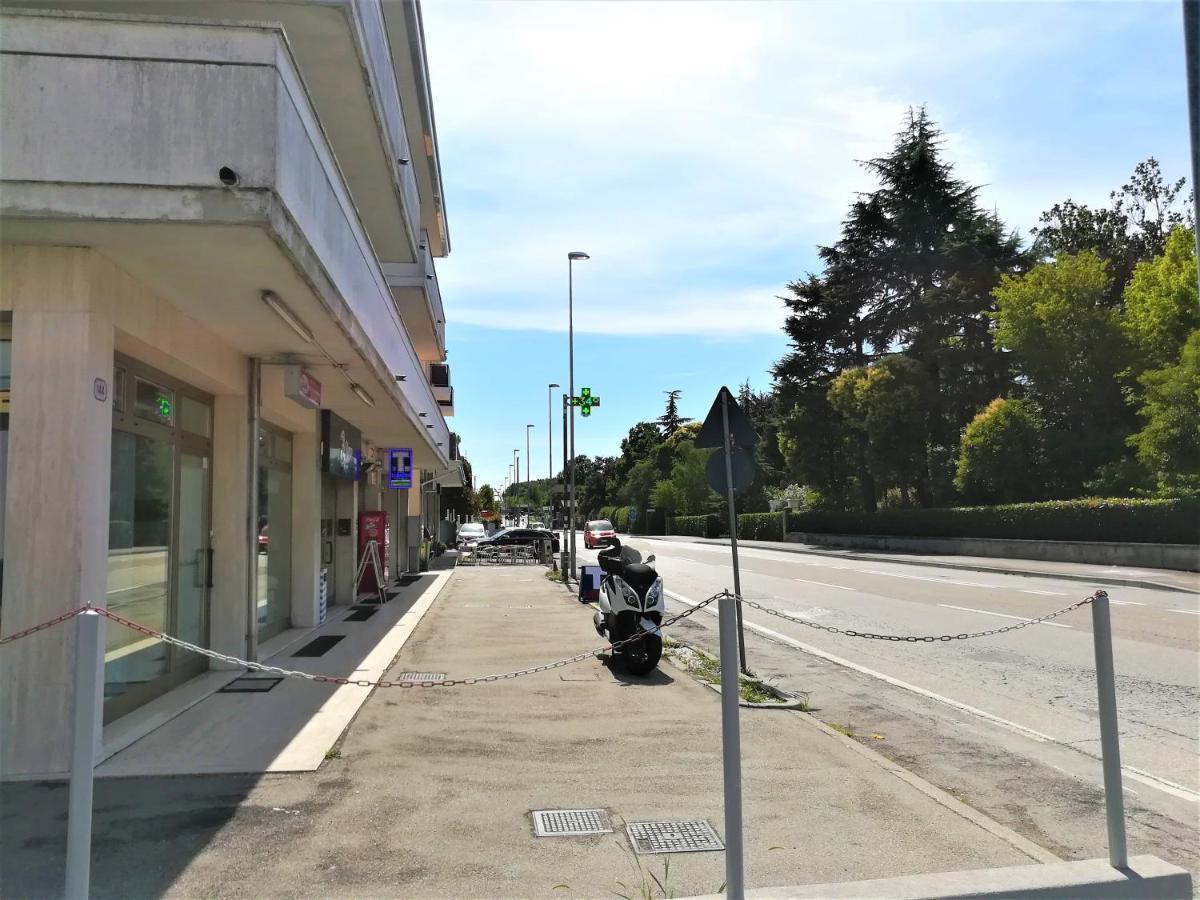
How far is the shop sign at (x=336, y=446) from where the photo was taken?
12109mm

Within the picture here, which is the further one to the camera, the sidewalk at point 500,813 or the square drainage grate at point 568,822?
the square drainage grate at point 568,822

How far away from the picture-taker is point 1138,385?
1148 inches

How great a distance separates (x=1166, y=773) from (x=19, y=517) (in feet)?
25.9

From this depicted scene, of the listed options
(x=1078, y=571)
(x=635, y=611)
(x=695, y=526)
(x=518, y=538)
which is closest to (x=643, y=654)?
(x=635, y=611)

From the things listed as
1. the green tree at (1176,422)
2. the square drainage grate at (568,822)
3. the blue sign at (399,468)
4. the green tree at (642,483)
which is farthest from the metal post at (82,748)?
the green tree at (642,483)

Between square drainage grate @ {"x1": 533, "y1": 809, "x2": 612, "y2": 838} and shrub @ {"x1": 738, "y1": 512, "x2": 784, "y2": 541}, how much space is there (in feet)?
155

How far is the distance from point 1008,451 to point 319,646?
2868 centimetres

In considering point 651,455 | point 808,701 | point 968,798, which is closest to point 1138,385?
point 808,701

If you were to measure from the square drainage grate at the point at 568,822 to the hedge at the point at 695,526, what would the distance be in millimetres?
57036

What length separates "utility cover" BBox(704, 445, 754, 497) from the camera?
909 centimetres

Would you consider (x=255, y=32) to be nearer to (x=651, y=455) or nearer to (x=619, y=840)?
(x=619, y=840)

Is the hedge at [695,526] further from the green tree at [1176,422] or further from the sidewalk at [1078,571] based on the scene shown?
the green tree at [1176,422]

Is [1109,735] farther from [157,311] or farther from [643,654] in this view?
[157,311]

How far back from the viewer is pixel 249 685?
809 cm
